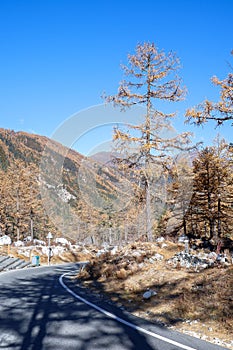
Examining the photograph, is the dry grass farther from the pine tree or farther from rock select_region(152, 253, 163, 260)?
the pine tree

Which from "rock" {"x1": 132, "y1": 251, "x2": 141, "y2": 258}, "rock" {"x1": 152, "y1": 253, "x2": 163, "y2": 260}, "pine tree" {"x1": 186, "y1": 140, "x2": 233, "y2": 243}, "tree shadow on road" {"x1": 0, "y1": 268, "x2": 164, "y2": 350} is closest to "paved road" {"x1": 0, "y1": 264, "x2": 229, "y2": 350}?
"tree shadow on road" {"x1": 0, "y1": 268, "x2": 164, "y2": 350}

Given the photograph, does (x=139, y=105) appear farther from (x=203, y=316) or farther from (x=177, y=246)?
(x=203, y=316)

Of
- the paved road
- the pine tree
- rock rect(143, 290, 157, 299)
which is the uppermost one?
the pine tree

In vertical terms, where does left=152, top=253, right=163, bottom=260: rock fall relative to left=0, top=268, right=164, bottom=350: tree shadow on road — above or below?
above

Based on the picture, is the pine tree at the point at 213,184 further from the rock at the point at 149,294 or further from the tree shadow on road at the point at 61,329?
the tree shadow on road at the point at 61,329

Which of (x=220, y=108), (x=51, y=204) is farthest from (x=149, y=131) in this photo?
(x=51, y=204)

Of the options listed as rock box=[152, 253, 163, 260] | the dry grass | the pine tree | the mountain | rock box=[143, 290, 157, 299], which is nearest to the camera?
the dry grass

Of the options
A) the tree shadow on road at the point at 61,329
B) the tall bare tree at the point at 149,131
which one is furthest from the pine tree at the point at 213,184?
the tree shadow on road at the point at 61,329

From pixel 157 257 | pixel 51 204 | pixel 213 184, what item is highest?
pixel 51 204

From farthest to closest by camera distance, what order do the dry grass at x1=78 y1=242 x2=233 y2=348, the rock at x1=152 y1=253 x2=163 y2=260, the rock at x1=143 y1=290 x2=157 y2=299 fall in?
the rock at x1=152 y1=253 x2=163 y2=260 → the rock at x1=143 y1=290 x2=157 y2=299 → the dry grass at x1=78 y1=242 x2=233 y2=348

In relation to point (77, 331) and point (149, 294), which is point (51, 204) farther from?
point (77, 331)

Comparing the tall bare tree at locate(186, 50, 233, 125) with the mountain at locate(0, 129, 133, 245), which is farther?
the mountain at locate(0, 129, 133, 245)

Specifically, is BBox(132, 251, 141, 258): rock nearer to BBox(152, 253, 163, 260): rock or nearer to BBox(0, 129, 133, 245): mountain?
BBox(152, 253, 163, 260): rock

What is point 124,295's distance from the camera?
35.1ft
